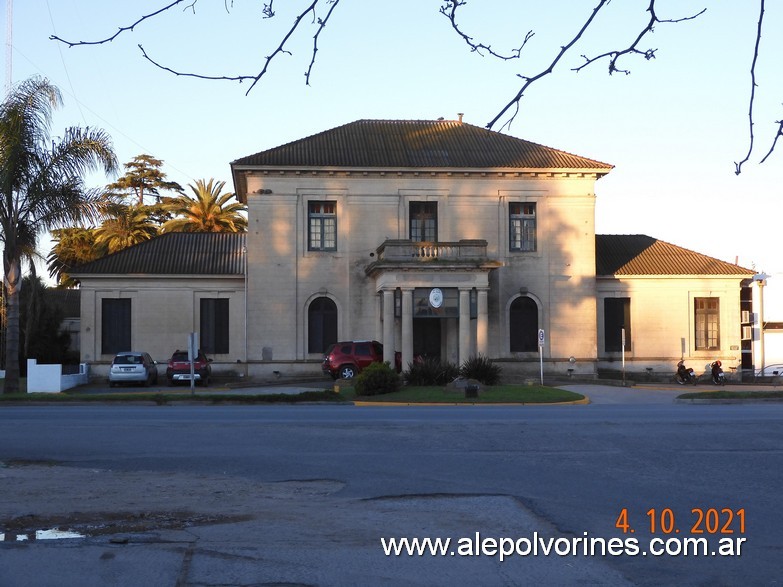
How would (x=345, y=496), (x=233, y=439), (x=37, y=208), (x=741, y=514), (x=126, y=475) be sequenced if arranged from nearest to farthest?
(x=741, y=514) → (x=345, y=496) → (x=126, y=475) → (x=233, y=439) → (x=37, y=208)

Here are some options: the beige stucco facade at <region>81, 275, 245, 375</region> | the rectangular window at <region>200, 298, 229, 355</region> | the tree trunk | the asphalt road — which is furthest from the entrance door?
the asphalt road

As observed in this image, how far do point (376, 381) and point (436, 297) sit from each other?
10.8 m

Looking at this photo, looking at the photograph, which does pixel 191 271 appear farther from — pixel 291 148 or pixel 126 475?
pixel 126 475

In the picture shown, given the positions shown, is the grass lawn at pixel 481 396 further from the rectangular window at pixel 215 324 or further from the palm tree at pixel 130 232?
the palm tree at pixel 130 232

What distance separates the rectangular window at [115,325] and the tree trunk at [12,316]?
13.2 meters

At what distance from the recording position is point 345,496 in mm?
11141

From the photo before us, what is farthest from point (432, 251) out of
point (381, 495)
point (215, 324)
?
point (381, 495)

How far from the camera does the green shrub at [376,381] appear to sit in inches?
1276

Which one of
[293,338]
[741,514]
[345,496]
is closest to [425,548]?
[345,496]

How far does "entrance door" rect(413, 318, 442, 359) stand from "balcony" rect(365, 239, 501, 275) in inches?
184

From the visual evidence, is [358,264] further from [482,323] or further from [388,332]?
[482,323]

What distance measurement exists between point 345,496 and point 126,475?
3123mm

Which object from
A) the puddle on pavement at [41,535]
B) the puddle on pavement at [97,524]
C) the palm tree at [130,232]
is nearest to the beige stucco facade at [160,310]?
the palm tree at [130,232]

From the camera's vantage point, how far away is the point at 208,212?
6550 cm
